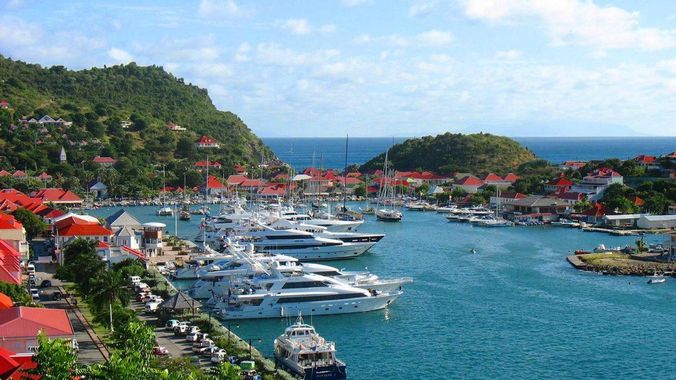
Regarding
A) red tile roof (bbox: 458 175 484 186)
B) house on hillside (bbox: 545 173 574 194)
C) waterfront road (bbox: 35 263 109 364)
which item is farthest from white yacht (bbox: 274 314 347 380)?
red tile roof (bbox: 458 175 484 186)

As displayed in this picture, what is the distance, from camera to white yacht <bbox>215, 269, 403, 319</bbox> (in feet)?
115

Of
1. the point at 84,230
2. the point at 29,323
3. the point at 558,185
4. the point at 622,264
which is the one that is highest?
the point at 558,185

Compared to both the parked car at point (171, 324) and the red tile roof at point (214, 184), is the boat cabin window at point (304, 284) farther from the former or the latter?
the red tile roof at point (214, 184)

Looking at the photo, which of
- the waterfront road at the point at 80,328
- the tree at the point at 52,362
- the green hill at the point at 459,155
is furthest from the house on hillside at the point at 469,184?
the tree at the point at 52,362

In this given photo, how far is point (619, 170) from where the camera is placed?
87.8 meters

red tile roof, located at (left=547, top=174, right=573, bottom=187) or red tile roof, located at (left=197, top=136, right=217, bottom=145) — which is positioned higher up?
red tile roof, located at (left=197, top=136, right=217, bottom=145)

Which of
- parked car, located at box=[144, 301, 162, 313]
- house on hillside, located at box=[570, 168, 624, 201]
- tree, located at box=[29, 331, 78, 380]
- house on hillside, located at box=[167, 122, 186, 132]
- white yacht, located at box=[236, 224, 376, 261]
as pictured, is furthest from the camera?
house on hillside, located at box=[167, 122, 186, 132]

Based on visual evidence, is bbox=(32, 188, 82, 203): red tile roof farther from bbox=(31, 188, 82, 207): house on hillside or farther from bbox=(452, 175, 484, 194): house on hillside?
bbox=(452, 175, 484, 194): house on hillside

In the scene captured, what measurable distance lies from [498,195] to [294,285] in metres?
47.8

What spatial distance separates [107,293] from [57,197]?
159ft

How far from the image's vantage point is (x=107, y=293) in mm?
29719

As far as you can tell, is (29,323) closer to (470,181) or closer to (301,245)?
(301,245)

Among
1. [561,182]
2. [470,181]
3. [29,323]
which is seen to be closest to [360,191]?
[470,181]

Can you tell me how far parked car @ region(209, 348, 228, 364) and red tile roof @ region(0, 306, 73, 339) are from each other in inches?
175
